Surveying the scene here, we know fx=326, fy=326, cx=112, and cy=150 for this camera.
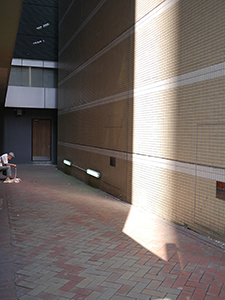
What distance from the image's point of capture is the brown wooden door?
2209 cm

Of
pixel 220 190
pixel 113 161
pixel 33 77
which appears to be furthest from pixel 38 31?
pixel 220 190

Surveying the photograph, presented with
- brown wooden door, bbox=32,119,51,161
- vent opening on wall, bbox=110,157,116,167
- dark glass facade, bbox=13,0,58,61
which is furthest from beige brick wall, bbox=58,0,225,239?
brown wooden door, bbox=32,119,51,161

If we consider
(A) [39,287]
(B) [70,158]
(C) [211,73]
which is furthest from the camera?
(B) [70,158]

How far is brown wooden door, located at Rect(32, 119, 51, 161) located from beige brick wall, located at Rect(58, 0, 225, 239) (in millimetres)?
9090

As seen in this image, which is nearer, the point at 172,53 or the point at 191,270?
the point at 191,270

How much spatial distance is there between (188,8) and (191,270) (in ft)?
16.5

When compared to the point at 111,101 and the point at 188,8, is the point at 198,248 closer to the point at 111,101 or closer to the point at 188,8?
the point at 188,8

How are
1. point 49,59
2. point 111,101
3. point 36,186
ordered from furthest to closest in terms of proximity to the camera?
point 49,59
point 36,186
point 111,101

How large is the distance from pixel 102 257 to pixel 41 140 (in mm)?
17960

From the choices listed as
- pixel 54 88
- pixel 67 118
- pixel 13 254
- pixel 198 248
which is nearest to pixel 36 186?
pixel 67 118

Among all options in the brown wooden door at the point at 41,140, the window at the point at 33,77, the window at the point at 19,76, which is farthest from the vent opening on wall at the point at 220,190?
the brown wooden door at the point at 41,140

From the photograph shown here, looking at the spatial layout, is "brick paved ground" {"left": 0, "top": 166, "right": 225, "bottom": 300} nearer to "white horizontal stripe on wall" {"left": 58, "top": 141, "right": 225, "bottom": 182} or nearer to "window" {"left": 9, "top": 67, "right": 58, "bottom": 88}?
"white horizontal stripe on wall" {"left": 58, "top": 141, "right": 225, "bottom": 182}

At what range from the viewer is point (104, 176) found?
11477 millimetres

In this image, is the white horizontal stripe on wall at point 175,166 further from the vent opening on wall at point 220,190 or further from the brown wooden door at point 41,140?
the brown wooden door at point 41,140
